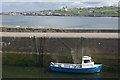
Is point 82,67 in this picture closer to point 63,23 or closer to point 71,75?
point 71,75

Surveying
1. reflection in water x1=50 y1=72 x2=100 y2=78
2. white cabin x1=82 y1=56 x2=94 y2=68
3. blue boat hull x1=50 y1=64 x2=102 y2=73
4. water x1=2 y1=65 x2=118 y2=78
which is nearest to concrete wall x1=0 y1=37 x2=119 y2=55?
white cabin x1=82 y1=56 x2=94 y2=68

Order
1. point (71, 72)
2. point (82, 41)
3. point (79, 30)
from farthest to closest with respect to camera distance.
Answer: point (79, 30) < point (82, 41) < point (71, 72)

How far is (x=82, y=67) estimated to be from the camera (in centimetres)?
2438

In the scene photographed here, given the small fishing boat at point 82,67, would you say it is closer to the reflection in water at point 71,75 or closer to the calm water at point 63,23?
the reflection in water at point 71,75

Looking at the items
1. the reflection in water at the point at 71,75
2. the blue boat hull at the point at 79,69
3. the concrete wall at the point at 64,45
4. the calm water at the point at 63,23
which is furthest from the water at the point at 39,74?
the calm water at the point at 63,23

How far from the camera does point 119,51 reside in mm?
25797

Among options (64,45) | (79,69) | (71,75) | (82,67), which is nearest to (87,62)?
(82,67)

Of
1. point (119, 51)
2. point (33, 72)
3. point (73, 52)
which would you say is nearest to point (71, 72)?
point (73, 52)

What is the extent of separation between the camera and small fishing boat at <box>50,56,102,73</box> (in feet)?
79.4

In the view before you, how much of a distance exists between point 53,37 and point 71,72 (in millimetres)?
4918

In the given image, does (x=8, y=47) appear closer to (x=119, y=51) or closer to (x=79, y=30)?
(x=79, y=30)

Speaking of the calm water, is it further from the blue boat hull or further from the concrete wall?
the blue boat hull

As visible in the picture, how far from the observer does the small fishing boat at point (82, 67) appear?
79.4 ft

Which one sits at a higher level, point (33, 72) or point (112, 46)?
point (112, 46)
